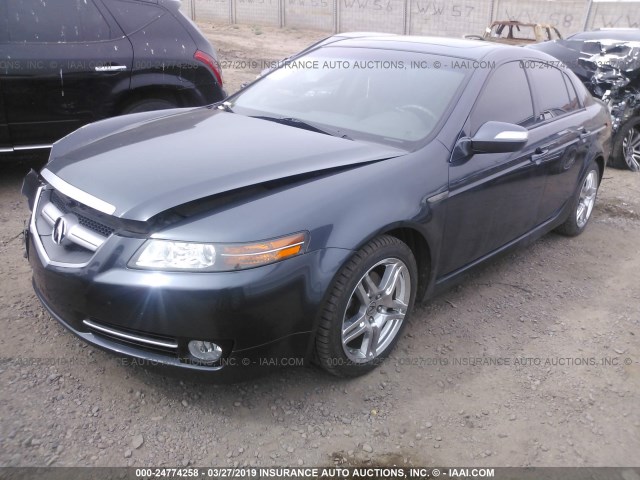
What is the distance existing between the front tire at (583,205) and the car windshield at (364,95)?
1.90 m

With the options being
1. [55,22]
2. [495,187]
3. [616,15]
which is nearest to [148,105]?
[55,22]

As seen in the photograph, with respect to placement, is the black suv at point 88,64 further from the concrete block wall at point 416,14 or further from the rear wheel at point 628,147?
the concrete block wall at point 416,14

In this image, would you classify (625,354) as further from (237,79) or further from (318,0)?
(318,0)

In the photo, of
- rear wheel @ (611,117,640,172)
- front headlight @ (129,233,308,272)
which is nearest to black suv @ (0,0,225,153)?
front headlight @ (129,233,308,272)

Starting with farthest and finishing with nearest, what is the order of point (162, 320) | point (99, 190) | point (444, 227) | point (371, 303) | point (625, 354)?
point (625, 354), point (444, 227), point (371, 303), point (99, 190), point (162, 320)

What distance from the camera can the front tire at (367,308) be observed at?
2.55 metres

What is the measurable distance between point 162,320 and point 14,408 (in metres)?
0.91

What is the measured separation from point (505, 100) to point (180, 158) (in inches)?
82.8

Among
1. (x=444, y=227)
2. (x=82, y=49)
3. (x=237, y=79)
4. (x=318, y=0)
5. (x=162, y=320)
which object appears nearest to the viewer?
(x=162, y=320)

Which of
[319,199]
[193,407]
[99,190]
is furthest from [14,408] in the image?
[319,199]

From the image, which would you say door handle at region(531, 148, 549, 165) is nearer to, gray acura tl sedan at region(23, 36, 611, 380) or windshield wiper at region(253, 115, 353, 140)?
gray acura tl sedan at region(23, 36, 611, 380)

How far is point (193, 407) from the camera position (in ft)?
8.68

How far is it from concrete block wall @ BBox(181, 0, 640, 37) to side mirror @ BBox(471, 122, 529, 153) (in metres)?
18.9

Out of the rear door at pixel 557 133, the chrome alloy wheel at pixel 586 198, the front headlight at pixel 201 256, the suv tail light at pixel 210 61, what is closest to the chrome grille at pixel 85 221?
the front headlight at pixel 201 256
